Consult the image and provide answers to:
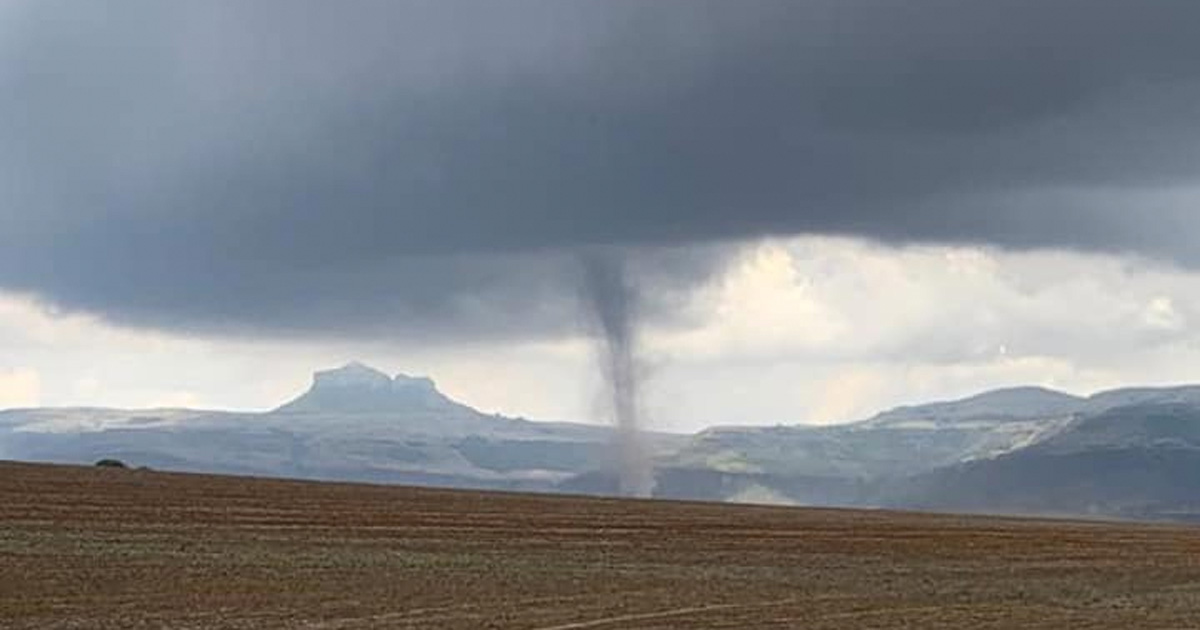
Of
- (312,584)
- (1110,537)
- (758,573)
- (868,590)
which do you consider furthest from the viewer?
(1110,537)

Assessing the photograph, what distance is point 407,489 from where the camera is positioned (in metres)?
136

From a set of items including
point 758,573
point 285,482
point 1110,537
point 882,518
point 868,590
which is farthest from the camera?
point 285,482

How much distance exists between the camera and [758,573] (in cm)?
6619

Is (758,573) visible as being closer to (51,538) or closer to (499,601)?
(499,601)

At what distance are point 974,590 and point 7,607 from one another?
31899 mm

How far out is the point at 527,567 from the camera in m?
64.9

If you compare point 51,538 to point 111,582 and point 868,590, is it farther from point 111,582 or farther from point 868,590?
point 868,590

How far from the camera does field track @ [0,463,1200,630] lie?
47.8m

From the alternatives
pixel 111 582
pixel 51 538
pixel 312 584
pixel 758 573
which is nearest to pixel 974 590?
pixel 758 573

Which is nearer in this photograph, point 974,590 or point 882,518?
point 974,590

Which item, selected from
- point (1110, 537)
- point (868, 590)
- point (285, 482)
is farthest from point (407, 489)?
point (868, 590)

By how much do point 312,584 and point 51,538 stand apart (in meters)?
18.6

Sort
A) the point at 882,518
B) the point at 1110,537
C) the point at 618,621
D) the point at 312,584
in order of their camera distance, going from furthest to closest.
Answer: the point at 882,518, the point at 1110,537, the point at 312,584, the point at 618,621

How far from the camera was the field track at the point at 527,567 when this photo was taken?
4775cm
